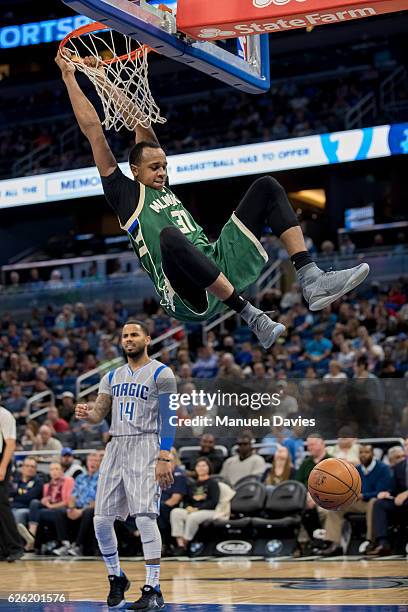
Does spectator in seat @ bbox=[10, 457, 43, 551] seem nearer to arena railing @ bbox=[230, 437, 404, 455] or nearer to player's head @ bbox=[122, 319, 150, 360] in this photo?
arena railing @ bbox=[230, 437, 404, 455]

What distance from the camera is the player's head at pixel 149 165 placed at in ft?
21.2

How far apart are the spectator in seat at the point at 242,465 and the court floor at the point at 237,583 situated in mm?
990

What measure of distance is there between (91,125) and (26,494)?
8849 millimetres

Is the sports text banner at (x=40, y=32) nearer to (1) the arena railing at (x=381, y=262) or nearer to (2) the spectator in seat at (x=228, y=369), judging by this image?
(1) the arena railing at (x=381, y=262)

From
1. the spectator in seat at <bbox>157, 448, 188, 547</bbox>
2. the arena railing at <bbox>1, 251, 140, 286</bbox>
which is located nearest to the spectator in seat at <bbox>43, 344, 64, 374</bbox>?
the arena railing at <bbox>1, 251, 140, 286</bbox>

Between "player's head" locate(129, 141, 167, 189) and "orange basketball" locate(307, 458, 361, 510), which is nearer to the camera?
"player's head" locate(129, 141, 167, 189)

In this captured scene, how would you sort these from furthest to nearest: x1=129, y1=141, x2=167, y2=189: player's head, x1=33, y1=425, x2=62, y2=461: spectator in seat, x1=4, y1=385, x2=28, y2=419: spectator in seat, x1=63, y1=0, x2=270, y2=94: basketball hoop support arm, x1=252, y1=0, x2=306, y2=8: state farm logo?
x1=4, y1=385, x2=28, y2=419: spectator in seat < x1=33, y1=425, x2=62, y2=461: spectator in seat < x1=129, y1=141, x2=167, y2=189: player's head < x1=252, y1=0, x2=306, y2=8: state farm logo < x1=63, y1=0, x2=270, y2=94: basketball hoop support arm

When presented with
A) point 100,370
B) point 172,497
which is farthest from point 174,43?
point 100,370

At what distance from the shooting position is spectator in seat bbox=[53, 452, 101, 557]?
1312cm

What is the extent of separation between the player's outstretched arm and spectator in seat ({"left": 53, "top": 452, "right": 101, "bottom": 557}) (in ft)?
23.9

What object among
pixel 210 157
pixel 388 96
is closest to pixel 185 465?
pixel 210 157

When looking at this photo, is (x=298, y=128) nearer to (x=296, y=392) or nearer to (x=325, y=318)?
(x=325, y=318)

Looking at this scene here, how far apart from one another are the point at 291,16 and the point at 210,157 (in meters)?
17.5

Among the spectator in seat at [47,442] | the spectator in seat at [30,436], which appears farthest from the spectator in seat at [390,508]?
the spectator in seat at [30,436]
